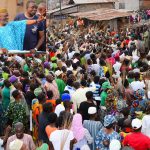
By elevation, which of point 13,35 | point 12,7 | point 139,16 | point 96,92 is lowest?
point 96,92

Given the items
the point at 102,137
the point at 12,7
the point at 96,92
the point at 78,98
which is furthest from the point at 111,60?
the point at 102,137

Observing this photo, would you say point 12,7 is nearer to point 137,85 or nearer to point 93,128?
point 137,85

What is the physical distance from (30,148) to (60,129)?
0.56 meters

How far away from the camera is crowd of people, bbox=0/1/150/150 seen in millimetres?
6977

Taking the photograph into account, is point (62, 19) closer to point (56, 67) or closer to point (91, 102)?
point (56, 67)

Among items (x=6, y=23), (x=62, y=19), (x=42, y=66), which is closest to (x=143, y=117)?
(x=42, y=66)

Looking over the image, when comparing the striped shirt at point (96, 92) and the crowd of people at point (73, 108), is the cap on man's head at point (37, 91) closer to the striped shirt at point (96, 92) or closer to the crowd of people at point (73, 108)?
the crowd of people at point (73, 108)

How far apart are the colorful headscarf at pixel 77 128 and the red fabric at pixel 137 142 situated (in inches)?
30.6

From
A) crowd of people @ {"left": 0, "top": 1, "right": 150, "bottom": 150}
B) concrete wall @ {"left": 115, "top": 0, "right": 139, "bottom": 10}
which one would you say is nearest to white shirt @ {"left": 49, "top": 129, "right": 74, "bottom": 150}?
crowd of people @ {"left": 0, "top": 1, "right": 150, "bottom": 150}

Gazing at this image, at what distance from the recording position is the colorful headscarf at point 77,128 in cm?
731

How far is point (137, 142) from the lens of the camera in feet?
22.2

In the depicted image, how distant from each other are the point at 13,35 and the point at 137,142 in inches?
304

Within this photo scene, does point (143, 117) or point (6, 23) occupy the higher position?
point (6, 23)

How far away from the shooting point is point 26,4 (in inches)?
542
